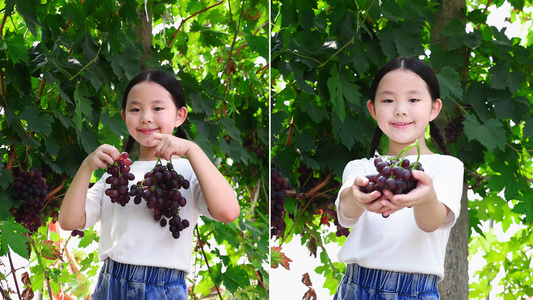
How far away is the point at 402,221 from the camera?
1.90ft

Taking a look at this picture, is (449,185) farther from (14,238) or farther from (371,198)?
(14,238)

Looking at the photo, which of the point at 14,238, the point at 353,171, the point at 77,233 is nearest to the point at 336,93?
the point at 353,171

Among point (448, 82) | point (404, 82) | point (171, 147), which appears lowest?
point (171, 147)

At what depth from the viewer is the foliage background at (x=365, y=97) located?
2.38 ft

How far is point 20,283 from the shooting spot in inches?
30.4

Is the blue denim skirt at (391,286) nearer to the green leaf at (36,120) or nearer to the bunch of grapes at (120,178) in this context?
the bunch of grapes at (120,178)

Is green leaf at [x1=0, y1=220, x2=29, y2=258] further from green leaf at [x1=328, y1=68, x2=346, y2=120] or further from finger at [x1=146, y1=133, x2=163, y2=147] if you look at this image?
green leaf at [x1=328, y1=68, x2=346, y2=120]

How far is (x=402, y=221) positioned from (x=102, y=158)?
302 millimetres

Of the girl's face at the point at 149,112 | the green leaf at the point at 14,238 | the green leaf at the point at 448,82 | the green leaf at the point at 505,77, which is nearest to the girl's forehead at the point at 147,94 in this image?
the girl's face at the point at 149,112

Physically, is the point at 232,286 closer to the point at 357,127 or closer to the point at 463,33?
the point at 357,127

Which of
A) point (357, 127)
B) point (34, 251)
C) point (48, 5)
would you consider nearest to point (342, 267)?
point (357, 127)

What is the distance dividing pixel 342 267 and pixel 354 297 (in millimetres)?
46

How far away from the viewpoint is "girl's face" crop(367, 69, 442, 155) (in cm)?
60

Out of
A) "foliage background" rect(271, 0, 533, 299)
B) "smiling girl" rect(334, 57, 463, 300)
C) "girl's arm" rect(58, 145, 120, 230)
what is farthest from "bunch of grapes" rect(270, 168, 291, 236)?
"girl's arm" rect(58, 145, 120, 230)
